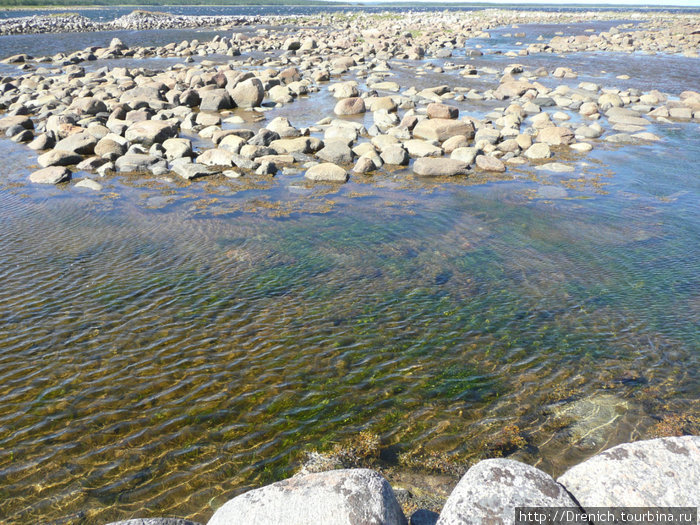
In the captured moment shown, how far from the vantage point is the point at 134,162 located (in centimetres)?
2264

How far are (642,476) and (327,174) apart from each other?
17629 mm

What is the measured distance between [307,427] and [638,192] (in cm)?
1805

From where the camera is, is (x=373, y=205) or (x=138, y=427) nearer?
(x=138, y=427)

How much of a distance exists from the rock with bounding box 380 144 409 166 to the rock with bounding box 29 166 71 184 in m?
14.1

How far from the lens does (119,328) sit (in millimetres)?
11180

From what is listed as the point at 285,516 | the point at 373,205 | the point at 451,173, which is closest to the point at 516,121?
the point at 451,173

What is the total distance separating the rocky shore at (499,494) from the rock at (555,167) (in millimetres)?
18637

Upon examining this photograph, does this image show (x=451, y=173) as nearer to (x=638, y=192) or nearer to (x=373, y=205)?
(x=373, y=205)

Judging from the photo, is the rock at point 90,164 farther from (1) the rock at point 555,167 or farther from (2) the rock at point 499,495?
(2) the rock at point 499,495

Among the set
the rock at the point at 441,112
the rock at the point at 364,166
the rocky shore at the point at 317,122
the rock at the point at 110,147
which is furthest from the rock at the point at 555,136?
the rock at the point at 110,147

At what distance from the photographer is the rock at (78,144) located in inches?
949

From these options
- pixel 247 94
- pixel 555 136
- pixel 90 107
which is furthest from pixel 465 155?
pixel 90 107

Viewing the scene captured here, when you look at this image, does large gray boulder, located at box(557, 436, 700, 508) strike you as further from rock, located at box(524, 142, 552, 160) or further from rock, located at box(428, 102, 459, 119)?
rock, located at box(428, 102, 459, 119)

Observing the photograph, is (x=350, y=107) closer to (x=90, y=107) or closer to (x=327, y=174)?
(x=327, y=174)
